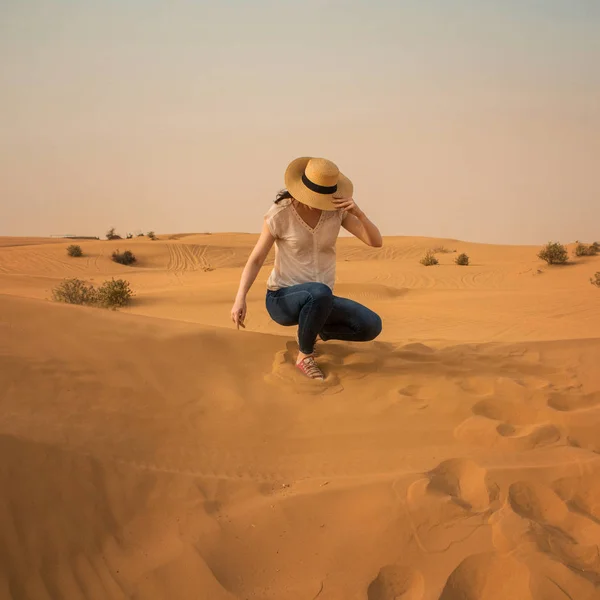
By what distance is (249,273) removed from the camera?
3959 mm

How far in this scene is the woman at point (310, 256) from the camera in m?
3.87

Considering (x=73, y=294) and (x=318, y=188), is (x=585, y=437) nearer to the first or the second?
(x=318, y=188)

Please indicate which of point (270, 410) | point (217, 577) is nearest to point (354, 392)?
point (270, 410)

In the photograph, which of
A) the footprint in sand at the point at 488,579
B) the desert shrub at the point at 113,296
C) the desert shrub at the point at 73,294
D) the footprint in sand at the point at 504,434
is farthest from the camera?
the desert shrub at the point at 113,296

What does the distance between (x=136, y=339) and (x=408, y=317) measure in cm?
685

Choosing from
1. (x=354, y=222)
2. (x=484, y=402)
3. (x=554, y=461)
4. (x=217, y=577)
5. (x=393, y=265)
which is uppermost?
(x=393, y=265)

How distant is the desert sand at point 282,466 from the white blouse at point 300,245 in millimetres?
520

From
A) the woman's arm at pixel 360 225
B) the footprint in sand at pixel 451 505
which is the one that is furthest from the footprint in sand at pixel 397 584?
the woman's arm at pixel 360 225

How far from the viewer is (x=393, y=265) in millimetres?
21344

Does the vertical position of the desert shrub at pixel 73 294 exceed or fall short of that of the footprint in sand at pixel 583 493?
it exceeds it

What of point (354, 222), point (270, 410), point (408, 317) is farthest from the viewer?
point (408, 317)

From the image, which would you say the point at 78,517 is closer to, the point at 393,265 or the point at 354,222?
the point at 354,222

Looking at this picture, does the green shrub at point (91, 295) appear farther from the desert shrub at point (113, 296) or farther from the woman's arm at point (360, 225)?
the woman's arm at point (360, 225)

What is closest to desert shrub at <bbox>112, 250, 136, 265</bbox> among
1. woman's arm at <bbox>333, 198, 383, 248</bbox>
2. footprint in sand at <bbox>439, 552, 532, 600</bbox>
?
woman's arm at <bbox>333, 198, 383, 248</bbox>
